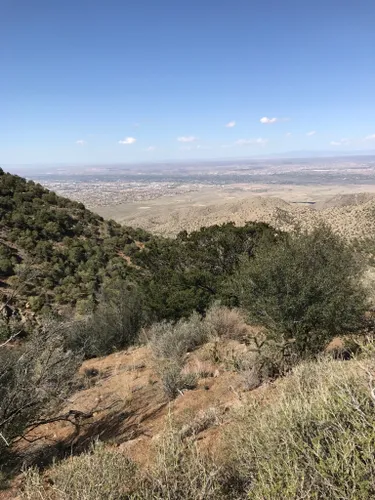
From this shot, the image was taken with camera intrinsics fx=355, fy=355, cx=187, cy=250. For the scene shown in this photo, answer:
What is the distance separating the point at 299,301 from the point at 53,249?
21.9 m

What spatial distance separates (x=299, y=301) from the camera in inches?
383

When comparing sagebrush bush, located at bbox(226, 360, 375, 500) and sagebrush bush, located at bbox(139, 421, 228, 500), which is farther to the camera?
sagebrush bush, located at bbox(139, 421, 228, 500)

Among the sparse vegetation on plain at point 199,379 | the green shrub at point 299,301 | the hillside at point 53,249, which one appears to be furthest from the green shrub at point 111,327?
the green shrub at point 299,301

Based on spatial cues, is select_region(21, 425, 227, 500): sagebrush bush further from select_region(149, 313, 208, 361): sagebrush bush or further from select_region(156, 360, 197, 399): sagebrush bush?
select_region(149, 313, 208, 361): sagebrush bush

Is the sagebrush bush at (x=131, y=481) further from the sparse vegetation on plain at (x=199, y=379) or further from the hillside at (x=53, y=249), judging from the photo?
the hillside at (x=53, y=249)

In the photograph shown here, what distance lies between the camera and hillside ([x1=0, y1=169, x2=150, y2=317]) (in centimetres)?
2228

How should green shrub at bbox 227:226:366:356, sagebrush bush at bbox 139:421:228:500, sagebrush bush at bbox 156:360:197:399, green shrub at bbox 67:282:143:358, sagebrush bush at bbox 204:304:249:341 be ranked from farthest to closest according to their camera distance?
green shrub at bbox 67:282:143:358, sagebrush bush at bbox 204:304:249:341, green shrub at bbox 227:226:366:356, sagebrush bush at bbox 156:360:197:399, sagebrush bush at bbox 139:421:228:500

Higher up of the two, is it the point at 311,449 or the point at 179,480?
the point at 311,449

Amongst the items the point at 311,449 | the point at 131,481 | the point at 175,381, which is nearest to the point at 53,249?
the point at 175,381

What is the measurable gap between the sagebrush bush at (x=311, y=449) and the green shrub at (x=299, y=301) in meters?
4.63

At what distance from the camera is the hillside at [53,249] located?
22.3 metres

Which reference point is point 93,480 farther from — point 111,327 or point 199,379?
point 111,327

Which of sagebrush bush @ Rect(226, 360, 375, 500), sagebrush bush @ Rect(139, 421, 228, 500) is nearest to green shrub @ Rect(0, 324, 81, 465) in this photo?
sagebrush bush @ Rect(139, 421, 228, 500)

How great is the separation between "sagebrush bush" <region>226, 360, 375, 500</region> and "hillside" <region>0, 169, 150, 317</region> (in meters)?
16.5
